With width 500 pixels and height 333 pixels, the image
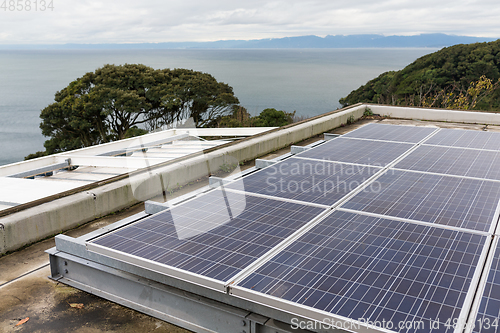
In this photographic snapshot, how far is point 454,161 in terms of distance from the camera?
9.24 m

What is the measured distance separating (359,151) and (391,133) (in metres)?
3.42

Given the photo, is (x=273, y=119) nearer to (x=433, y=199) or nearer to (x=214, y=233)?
(x=433, y=199)

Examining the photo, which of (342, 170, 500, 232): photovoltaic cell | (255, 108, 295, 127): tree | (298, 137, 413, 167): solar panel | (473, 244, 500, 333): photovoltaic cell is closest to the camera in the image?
(473, 244, 500, 333): photovoltaic cell

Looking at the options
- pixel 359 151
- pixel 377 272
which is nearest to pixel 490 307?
pixel 377 272

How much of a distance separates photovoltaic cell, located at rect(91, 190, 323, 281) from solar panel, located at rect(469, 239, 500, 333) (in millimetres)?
2244

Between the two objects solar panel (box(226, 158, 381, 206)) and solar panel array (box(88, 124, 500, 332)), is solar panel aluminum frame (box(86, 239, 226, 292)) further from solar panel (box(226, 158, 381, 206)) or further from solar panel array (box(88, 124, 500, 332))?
solar panel (box(226, 158, 381, 206))

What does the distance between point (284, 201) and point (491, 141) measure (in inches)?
338

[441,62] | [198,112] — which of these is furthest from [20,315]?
[441,62]

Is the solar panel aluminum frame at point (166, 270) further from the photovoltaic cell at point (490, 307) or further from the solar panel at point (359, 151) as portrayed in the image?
the solar panel at point (359, 151)

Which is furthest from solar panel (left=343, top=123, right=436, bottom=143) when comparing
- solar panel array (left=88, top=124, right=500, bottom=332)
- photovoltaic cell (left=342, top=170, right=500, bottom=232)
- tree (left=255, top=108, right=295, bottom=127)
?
tree (left=255, top=108, right=295, bottom=127)

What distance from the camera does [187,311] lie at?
5.14 m

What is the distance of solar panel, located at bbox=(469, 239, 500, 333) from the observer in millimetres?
3354

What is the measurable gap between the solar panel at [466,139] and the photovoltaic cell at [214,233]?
7.29 metres

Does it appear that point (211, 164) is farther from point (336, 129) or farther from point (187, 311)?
point (336, 129)
